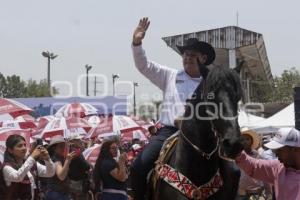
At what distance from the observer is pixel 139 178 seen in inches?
275

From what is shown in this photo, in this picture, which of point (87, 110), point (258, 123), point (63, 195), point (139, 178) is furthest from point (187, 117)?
point (258, 123)

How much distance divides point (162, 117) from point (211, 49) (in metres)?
0.98

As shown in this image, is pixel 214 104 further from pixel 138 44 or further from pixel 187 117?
pixel 138 44

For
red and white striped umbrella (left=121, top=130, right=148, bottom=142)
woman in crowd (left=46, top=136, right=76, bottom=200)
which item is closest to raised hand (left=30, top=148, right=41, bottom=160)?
woman in crowd (left=46, top=136, right=76, bottom=200)

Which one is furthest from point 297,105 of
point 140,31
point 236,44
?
point 236,44

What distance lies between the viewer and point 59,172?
31.1 feet

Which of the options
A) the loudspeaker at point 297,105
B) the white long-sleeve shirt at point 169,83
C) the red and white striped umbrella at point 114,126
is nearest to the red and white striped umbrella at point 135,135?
the red and white striped umbrella at point 114,126

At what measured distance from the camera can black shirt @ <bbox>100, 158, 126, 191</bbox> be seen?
34.2ft

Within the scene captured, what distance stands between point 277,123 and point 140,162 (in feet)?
51.7

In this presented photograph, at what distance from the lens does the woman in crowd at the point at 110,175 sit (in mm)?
10430

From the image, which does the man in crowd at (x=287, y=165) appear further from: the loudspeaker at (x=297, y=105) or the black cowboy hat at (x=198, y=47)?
the loudspeaker at (x=297, y=105)

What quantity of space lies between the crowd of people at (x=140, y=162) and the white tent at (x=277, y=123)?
10.3m

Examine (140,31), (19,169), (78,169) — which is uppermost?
(140,31)

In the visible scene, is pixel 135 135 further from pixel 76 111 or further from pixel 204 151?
pixel 204 151
